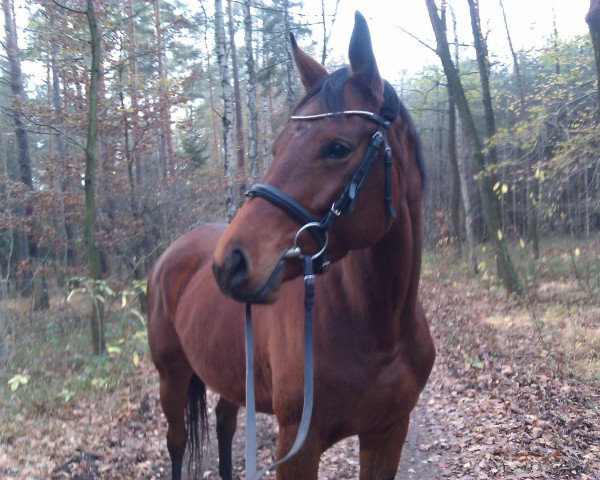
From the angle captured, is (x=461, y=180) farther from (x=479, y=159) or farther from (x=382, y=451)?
(x=382, y=451)

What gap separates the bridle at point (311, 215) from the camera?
188 centimetres

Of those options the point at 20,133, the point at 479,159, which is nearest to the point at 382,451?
the point at 479,159

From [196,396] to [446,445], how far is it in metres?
2.31

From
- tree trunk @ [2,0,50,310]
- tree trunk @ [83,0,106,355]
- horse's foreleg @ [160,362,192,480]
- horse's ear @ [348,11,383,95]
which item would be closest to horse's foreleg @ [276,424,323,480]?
horse's ear @ [348,11,383,95]

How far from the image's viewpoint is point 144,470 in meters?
4.79

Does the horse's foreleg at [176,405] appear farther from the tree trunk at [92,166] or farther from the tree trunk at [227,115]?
the tree trunk at [227,115]

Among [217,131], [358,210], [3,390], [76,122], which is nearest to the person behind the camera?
[358,210]

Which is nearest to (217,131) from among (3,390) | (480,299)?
(480,299)

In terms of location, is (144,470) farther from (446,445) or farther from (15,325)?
(15,325)

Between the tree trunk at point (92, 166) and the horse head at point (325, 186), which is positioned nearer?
the horse head at point (325, 186)

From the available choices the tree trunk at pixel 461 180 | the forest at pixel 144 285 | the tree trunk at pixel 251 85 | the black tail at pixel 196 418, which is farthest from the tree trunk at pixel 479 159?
the black tail at pixel 196 418

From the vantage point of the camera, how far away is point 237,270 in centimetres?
178

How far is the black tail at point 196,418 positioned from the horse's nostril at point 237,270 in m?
2.96

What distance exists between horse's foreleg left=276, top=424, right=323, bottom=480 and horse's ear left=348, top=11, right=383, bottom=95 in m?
1.41
